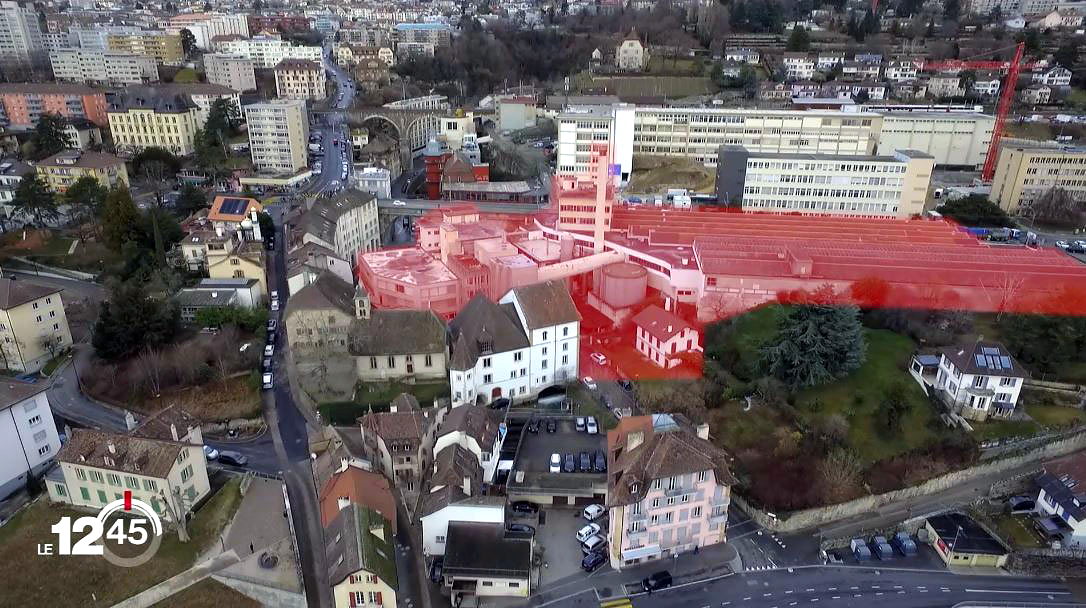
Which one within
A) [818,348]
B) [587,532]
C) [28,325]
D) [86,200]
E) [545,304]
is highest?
[86,200]

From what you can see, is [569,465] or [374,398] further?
[374,398]

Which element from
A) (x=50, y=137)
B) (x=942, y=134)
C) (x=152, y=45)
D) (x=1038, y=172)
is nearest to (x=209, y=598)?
(x=50, y=137)

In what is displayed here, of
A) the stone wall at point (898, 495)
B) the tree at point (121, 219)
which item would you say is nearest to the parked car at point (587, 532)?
the stone wall at point (898, 495)

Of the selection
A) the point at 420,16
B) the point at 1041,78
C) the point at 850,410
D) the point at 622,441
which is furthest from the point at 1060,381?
the point at 420,16

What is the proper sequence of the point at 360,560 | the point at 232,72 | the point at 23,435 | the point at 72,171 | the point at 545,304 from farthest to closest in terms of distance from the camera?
the point at 232,72 < the point at 72,171 < the point at 545,304 < the point at 23,435 < the point at 360,560

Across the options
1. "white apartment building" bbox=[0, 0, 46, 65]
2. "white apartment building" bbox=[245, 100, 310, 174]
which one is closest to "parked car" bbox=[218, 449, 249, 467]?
"white apartment building" bbox=[245, 100, 310, 174]

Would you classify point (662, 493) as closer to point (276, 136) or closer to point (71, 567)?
point (71, 567)

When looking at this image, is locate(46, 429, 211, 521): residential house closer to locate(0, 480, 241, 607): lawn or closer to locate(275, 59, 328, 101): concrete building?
locate(0, 480, 241, 607): lawn

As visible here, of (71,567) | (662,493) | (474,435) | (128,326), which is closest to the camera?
(71,567)
